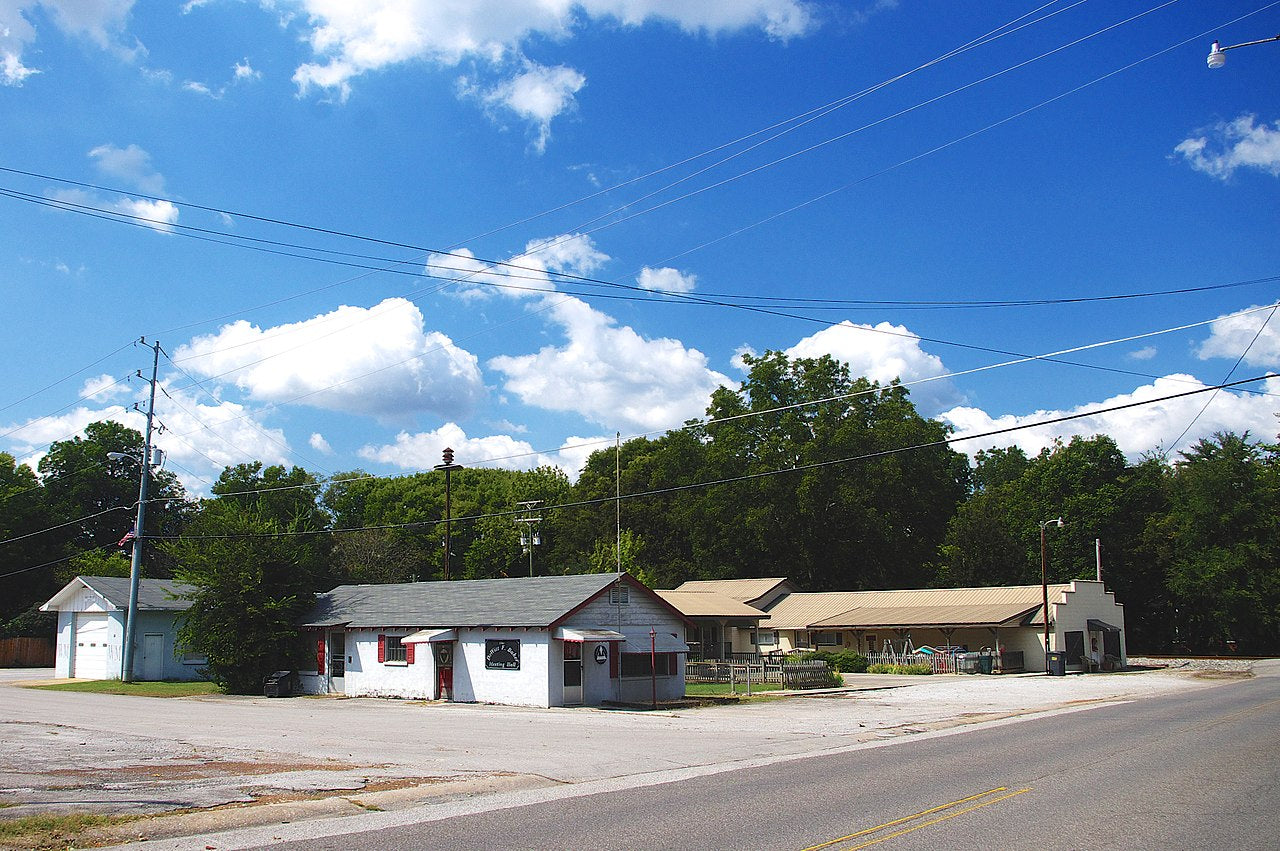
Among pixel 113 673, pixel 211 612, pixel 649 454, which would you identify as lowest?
pixel 113 673

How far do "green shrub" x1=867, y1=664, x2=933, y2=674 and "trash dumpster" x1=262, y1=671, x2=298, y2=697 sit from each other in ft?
98.0

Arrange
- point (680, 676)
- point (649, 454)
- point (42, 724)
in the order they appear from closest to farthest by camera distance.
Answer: point (42, 724)
point (680, 676)
point (649, 454)

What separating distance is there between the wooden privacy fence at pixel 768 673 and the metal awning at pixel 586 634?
7012mm

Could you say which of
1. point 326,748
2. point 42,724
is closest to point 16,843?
point 326,748

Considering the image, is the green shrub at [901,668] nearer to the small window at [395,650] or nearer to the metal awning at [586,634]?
the metal awning at [586,634]

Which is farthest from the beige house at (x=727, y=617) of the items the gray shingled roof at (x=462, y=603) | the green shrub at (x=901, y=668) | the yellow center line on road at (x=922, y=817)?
the yellow center line on road at (x=922, y=817)

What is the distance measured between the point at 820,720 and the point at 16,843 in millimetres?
19525

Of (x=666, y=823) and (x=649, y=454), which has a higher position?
(x=649, y=454)

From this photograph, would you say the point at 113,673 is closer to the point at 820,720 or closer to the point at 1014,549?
the point at 820,720

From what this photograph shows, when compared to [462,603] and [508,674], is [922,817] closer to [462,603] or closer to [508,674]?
[508,674]

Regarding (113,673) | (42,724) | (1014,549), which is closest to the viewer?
(42,724)

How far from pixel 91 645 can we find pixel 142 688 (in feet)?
38.7

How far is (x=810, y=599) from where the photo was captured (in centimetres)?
6575

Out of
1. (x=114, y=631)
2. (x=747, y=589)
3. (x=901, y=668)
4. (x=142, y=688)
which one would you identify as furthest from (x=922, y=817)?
(x=747, y=589)
